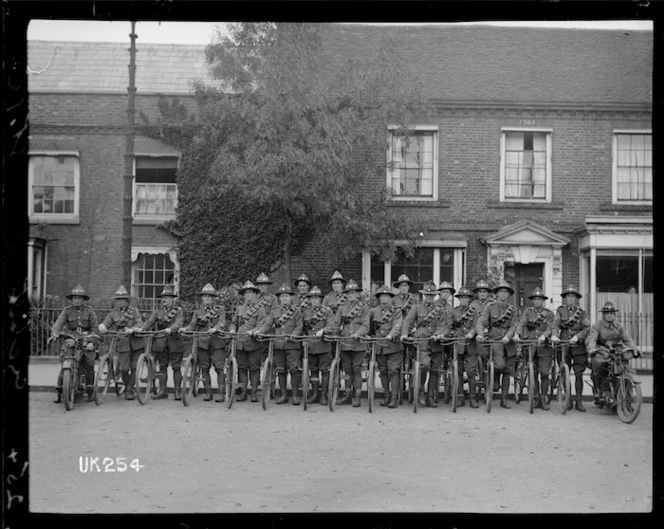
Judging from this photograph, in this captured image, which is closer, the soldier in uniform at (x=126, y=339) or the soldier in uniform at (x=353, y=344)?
the soldier in uniform at (x=126, y=339)

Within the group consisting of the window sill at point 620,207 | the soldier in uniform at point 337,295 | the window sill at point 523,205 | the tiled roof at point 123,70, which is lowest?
the soldier in uniform at point 337,295

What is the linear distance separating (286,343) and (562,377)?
174 inches

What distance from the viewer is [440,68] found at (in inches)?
722

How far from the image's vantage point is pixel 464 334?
12734 mm

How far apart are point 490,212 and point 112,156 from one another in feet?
27.6

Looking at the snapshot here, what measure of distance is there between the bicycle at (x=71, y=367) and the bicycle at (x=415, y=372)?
4932mm

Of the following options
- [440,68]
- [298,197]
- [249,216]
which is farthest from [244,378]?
[440,68]

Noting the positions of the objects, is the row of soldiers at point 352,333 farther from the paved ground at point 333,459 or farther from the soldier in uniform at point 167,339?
the paved ground at point 333,459

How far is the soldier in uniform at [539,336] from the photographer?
12.2 metres

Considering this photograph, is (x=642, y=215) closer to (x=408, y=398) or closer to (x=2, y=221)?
(x=408, y=398)

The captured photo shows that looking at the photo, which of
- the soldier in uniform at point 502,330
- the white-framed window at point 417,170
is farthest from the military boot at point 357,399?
the white-framed window at point 417,170

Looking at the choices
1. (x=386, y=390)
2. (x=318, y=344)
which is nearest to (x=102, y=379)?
(x=318, y=344)

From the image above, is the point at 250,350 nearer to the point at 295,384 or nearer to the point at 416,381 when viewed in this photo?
the point at 295,384

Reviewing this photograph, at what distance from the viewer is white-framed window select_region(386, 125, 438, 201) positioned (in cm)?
1786
